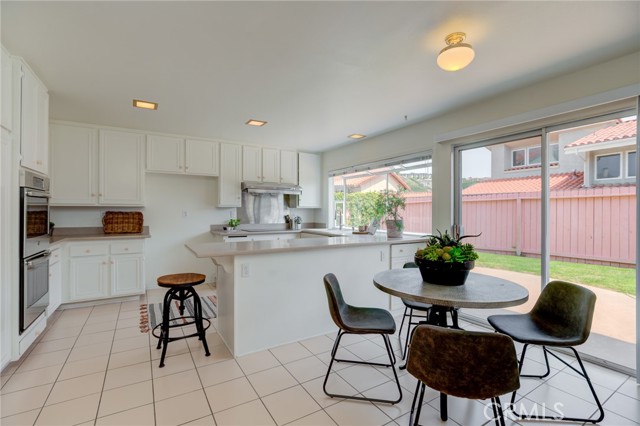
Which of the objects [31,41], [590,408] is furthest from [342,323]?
[31,41]

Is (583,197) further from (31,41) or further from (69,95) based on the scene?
(69,95)

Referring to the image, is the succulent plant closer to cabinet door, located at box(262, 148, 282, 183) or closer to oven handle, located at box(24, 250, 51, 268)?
oven handle, located at box(24, 250, 51, 268)

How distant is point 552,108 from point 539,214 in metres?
0.98

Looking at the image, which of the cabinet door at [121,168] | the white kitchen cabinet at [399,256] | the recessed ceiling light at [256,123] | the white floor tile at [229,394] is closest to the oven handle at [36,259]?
the cabinet door at [121,168]

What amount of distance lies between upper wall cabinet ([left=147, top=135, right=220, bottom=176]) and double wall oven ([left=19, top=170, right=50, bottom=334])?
5.40ft

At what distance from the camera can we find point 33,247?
102 inches

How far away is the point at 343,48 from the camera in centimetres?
219

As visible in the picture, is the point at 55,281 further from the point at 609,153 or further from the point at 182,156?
the point at 609,153

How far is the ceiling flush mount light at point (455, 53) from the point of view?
1959mm

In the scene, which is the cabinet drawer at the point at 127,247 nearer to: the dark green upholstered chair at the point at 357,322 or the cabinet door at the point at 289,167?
the cabinet door at the point at 289,167

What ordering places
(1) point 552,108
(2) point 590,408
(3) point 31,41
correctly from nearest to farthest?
(2) point 590,408 < (3) point 31,41 < (1) point 552,108

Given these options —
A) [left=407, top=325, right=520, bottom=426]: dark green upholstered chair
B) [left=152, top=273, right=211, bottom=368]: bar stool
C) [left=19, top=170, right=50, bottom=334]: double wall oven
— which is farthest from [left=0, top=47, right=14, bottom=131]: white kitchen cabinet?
[left=407, top=325, right=520, bottom=426]: dark green upholstered chair

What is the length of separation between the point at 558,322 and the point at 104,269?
4.81 meters

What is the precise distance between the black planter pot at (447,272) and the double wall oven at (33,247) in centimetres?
311
